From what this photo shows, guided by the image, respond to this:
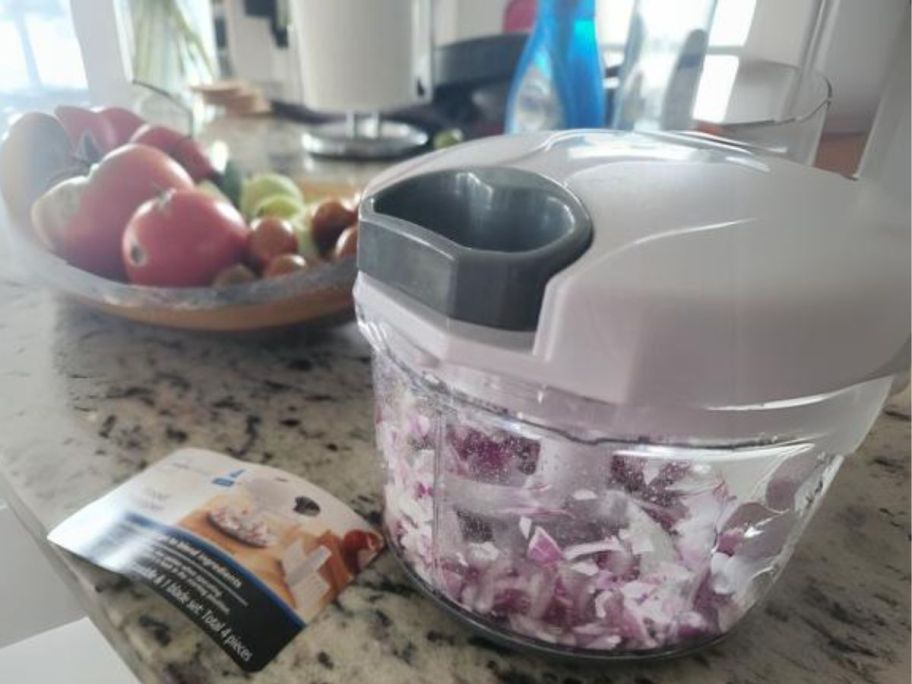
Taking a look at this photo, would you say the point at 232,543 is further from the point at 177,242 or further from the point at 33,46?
the point at 33,46

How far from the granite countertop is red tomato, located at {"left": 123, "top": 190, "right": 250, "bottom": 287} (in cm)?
6

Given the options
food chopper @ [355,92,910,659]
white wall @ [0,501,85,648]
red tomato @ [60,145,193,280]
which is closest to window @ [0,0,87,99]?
red tomato @ [60,145,193,280]

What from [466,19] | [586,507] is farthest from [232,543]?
[466,19]

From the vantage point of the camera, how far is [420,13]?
1164 millimetres

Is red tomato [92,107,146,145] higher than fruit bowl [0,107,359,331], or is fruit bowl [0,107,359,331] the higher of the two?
red tomato [92,107,146,145]

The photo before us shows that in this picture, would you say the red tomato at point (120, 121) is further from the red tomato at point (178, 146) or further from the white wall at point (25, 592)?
the white wall at point (25, 592)

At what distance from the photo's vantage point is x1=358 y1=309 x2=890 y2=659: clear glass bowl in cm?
29

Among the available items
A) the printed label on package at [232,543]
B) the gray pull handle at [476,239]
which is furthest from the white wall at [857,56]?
the printed label on package at [232,543]

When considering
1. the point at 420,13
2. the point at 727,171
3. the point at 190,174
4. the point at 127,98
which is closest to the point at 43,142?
the point at 190,174

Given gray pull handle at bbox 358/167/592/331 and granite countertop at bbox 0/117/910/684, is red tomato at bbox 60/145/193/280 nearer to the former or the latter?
granite countertop at bbox 0/117/910/684

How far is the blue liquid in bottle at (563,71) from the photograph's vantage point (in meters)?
0.74

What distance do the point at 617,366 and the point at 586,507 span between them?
84 mm

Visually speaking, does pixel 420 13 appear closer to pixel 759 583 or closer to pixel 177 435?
pixel 177 435

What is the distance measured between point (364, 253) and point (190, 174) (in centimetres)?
48
